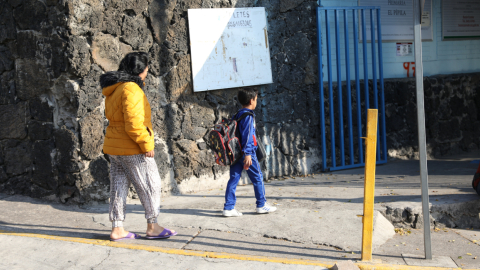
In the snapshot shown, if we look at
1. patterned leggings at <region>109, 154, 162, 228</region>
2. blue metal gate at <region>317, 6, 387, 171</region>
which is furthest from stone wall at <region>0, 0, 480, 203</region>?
patterned leggings at <region>109, 154, 162, 228</region>

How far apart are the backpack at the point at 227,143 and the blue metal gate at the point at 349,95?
2531 millimetres

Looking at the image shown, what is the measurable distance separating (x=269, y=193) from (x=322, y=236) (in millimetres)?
Result: 1626

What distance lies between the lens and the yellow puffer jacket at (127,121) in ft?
11.4

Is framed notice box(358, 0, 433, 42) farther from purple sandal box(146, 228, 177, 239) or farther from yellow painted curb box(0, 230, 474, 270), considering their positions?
purple sandal box(146, 228, 177, 239)

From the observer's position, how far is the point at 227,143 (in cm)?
420

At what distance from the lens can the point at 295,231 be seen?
3949mm

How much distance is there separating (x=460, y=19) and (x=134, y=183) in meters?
7.24

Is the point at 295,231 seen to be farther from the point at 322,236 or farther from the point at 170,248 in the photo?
the point at 170,248

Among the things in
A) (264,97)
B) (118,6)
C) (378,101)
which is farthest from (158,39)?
(378,101)

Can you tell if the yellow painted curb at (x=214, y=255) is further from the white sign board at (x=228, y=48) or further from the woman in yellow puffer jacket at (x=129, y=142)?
the white sign board at (x=228, y=48)

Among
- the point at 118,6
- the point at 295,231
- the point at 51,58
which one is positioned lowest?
the point at 295,231

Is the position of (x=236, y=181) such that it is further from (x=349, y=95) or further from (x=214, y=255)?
(x=349, y=95)

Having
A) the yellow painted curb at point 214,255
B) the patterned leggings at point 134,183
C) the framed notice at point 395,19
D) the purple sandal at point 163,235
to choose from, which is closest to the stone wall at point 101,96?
the yellow painted curb at point 214,255

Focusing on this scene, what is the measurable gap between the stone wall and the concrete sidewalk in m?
0.38
